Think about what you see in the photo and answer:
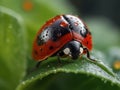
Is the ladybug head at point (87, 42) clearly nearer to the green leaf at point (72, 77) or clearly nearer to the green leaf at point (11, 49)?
the green leaf at point (72, 77)

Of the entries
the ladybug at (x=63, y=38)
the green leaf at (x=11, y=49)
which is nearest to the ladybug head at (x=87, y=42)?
the ladybug at (x=63, y=38)

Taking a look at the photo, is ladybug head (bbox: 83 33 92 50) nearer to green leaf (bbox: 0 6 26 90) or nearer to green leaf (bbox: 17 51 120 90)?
green leaf (bbox: 17 51 120 90)

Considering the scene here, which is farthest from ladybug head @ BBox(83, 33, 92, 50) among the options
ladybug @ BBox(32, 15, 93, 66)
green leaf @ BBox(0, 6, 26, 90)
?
green leaf @ BBox(0, 6, 26, 90)

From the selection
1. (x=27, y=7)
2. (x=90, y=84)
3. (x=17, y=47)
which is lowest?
(x=90, y=84)

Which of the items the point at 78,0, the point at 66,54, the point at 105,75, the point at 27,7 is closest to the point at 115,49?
the point at 27,7

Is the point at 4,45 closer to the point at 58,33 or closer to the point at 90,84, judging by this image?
the point at 58,33

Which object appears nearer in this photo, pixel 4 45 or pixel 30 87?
pixel 30 87

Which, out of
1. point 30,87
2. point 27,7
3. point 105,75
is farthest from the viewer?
point 27,7

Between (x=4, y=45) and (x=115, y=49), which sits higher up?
(x=4, y=45)
